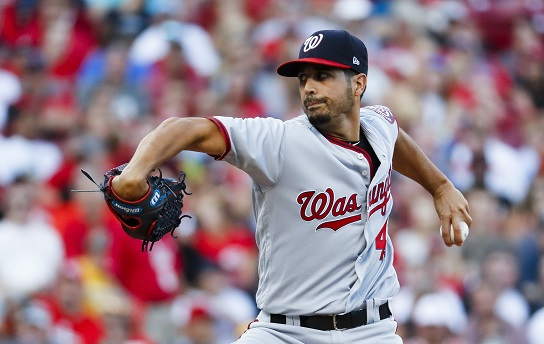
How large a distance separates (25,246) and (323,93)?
4.07 metres

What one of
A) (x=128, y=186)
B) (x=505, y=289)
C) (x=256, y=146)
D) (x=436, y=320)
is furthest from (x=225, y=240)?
(x=128, y=186)

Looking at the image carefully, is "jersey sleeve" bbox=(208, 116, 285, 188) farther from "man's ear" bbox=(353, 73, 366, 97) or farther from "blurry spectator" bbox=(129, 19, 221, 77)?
"blurry spectator" bbox=(129, 19, 221, 77)

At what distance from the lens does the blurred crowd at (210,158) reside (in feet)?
26.6

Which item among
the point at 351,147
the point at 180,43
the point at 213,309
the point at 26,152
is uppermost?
the point at 180,43

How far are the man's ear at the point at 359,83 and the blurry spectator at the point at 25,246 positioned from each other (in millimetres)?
3789

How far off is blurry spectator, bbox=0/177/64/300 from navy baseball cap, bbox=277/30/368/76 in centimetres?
382

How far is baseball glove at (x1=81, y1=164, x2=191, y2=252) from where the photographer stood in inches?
160

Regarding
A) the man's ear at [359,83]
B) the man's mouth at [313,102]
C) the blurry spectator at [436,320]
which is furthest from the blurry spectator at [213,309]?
the man's mouth at [313,102]

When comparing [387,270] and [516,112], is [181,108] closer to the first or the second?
[516,112]

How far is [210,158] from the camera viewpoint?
32.3 ft

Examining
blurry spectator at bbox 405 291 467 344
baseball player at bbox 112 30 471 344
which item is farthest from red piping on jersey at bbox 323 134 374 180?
blurry spectator at bbox 405 291 467 344

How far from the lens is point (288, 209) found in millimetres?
4656

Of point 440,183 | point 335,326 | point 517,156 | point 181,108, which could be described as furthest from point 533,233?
point 335,326

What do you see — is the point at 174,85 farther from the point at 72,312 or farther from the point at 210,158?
the point at 72,312
